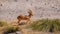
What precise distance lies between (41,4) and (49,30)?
14.6ft

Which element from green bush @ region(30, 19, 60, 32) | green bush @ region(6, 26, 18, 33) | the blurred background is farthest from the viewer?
the blurred background

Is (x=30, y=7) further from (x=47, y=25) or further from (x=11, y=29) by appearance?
(x=11, y=29)

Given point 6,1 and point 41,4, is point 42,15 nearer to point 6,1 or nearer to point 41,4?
point 41,4

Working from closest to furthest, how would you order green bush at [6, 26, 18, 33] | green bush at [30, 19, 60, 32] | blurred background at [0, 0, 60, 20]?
green bush at [6, 26, 18, 33]
green bush at [30, 19, 60, 32]
blurred background at [0, 0, 60, 20]

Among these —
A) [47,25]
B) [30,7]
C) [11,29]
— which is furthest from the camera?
[30,7]

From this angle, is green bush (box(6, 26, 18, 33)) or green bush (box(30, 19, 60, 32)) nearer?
green bush (box(6, 26, 18, 33))

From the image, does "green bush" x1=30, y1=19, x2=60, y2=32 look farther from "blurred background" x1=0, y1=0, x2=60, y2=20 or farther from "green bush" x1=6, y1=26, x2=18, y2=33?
"blurred background" x1=0, y1=0, x2=60, y2=20

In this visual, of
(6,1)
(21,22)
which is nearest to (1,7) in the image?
(6,1)

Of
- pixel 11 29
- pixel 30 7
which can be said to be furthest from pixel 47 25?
pixel 30 7

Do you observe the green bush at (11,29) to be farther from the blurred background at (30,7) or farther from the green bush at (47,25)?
the blurred background at (30,7)

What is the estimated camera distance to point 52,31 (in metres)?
10.7

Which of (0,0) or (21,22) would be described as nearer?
(21,22)

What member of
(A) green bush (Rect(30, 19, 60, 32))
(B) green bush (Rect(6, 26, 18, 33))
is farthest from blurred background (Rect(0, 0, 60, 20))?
(B) green bush (Rect(6, 26, 18, 33))

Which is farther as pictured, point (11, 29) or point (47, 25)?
point (47, 25)
